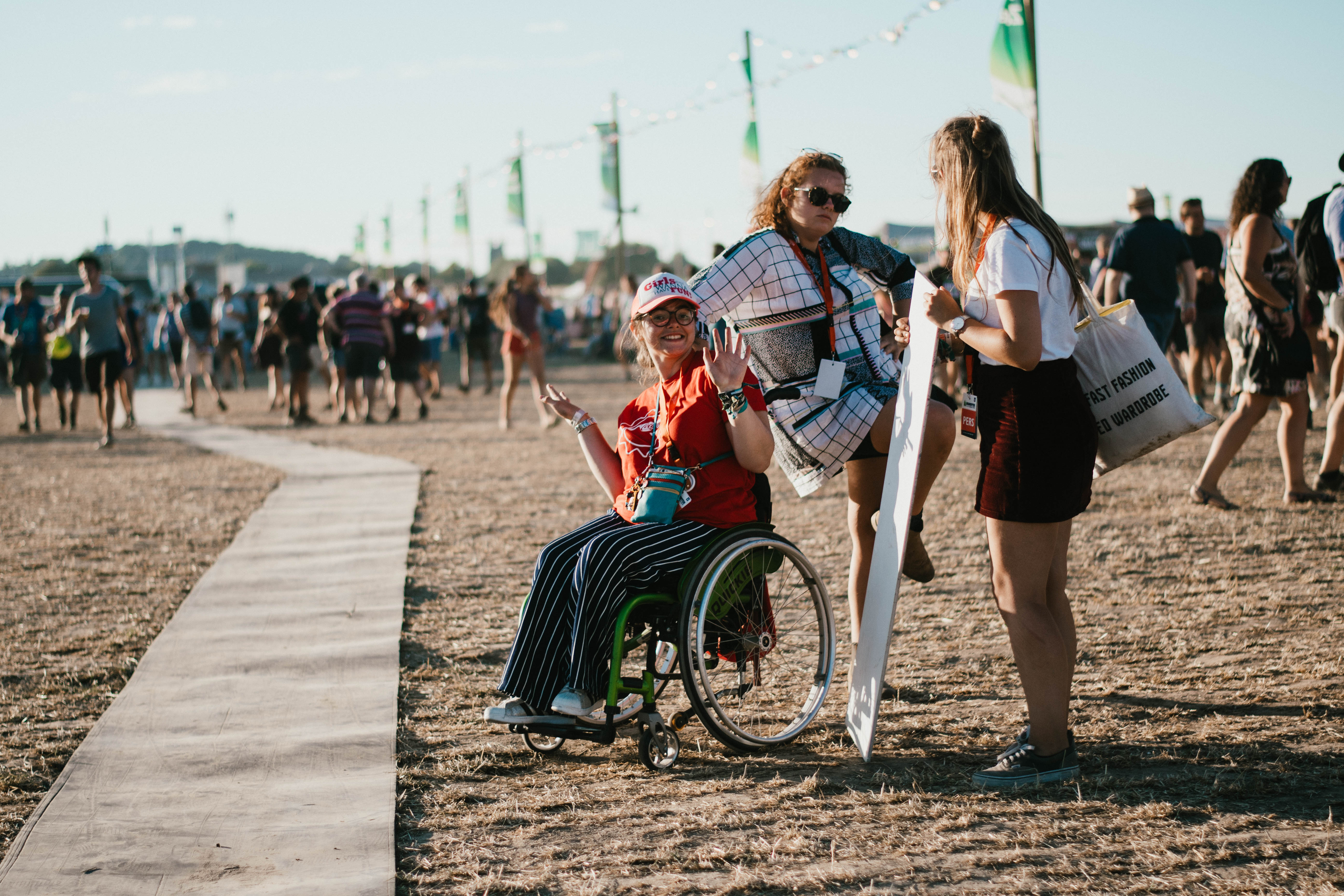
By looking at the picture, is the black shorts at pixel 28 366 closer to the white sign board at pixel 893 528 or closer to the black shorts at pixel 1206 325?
the black shorts at pixel 1206 325

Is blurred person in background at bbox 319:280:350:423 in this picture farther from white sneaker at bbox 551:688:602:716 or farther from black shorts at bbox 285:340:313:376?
white sneaker at bbox 551:688:602:716

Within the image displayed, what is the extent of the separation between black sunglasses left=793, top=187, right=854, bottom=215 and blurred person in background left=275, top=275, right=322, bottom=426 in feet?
41.8

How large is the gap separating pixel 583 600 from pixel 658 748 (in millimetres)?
476

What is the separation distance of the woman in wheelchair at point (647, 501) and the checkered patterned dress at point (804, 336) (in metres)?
0.21

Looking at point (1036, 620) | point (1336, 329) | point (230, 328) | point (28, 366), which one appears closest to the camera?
point (1036, 620)

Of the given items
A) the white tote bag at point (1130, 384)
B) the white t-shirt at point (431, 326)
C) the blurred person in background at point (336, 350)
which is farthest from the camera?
the white t-shirt at point (431, 326)

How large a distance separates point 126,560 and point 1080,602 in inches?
203

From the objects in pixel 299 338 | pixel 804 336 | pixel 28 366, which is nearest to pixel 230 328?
pixel 28 366

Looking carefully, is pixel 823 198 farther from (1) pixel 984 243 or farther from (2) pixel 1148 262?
(2) pixel 1148 262

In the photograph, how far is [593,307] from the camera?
45.3 metres

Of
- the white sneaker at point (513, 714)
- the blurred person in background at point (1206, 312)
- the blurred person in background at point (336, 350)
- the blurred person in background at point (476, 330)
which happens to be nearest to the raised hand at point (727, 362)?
the white sneaker at point (513, 714)

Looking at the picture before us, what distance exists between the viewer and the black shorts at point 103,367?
1273 centimetres

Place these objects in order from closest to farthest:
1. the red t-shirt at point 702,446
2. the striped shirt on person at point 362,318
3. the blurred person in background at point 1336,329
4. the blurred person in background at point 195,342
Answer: the red t-shirt at point 702,446
the blurred person in background at point 1336,329
the striped shirt on person at point 362,318
the blurred person in background at point 195,342

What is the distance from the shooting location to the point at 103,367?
12.7 m
